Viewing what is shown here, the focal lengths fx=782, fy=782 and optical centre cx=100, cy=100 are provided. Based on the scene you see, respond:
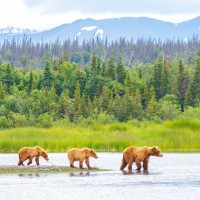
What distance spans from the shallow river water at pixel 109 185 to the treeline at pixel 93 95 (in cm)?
4716

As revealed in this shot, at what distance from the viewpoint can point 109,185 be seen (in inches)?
1190

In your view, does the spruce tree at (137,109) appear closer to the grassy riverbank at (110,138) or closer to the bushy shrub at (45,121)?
the bushy shrub at (45,121)

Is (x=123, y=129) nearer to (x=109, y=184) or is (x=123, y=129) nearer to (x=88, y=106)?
(x=109, y=184)

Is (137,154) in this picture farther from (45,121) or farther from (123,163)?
(45,121)

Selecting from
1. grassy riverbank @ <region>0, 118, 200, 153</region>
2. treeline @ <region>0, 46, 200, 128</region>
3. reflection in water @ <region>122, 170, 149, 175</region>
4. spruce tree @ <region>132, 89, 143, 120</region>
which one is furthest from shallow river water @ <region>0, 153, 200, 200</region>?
spruce tree @ <region>132, 89, 143, 120</region>

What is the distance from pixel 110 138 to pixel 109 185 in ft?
75.7

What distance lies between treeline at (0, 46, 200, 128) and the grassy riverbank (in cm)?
2527

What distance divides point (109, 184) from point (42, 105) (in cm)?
6561

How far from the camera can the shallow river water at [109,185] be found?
27016 millimetres

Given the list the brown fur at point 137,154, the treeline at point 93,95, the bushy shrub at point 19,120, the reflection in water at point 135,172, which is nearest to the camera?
the reflection in water at point 135,172

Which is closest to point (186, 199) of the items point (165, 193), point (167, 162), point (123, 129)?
point (165, 193)

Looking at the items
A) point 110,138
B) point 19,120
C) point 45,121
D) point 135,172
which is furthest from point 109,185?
point 19,120

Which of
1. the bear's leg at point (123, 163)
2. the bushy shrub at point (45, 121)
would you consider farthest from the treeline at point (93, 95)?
the bear's leg at point (123, 163)

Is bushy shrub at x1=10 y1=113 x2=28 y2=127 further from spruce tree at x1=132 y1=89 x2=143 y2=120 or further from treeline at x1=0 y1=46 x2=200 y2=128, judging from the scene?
spruce tree at x1=132 y1=89 x2=143 y2=120
